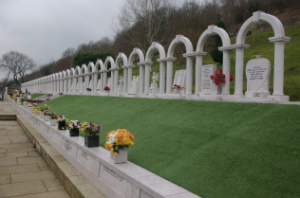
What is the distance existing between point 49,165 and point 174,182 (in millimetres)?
4718

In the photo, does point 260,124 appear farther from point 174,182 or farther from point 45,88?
point 45,88

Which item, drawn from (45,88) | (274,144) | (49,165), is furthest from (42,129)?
(45,88)

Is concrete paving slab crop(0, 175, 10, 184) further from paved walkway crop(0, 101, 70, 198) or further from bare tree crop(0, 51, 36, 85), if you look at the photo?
bare tree crop(0, 51, 36, 85)

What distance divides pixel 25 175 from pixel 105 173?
324 centimetres

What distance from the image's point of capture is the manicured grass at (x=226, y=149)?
318cm

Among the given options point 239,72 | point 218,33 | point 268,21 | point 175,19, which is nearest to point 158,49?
point 218,33

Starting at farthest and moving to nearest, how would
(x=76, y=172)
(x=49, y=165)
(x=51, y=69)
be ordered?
(x=51, y=69) < (x=49, y=165) < (x=76, y=172)

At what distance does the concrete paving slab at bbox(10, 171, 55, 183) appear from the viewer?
5871 mm

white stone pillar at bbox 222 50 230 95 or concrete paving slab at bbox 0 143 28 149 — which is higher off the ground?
white stone pillar at bbox 222 50 230 95

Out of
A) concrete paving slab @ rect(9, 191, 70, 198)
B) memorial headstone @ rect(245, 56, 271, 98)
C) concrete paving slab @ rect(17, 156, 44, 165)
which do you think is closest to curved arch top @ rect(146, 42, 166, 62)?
memorial headstone @ rect(245, 56, 271, 98)

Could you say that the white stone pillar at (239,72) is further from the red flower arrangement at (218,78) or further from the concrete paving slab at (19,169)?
the concrete paving slab at (19,169)

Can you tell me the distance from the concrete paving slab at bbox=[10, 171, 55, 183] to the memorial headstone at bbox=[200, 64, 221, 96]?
6.31m

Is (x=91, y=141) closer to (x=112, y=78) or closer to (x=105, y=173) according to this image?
(x=105, y=173)

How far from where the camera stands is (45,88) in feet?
132
